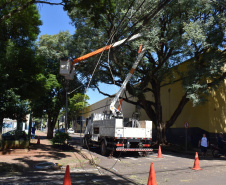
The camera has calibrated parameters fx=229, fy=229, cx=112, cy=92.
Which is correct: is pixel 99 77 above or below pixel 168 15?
below

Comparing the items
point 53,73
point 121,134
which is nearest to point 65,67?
point 121,134

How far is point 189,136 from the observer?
21.2 metres

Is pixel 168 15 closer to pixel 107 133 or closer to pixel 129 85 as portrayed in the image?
pixel 129 85

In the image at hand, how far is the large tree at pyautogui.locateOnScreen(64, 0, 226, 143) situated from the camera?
49.2 ft

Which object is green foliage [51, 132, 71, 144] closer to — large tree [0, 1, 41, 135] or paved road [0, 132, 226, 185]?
large tree [0, 1, 41, 135]

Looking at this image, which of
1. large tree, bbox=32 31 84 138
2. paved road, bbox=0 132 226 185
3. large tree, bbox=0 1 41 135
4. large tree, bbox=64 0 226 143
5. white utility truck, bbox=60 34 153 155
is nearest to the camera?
paved road, bbox=0 132 226 185

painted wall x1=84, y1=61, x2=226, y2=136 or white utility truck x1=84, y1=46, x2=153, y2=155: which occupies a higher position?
painted wall x1=84, y1=61, x2=226, y2=136

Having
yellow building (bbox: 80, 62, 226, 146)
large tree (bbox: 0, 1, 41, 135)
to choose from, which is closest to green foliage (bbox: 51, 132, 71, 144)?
large tree (bbox: 0, 1, 41, 135)

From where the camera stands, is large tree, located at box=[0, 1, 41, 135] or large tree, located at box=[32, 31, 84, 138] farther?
large tree, located at box=[32, 31, 84, 138]

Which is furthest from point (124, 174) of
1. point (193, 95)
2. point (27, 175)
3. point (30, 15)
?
point (30, 15)

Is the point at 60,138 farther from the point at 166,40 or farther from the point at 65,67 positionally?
the point at 166,40

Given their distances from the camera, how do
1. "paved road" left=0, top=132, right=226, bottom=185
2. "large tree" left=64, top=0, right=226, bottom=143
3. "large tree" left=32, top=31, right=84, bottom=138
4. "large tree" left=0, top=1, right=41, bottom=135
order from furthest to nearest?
1. "large tree" left=32, top=31, right=84, bottom=138
2. "large tree" left=64, top=0, right=226, bottom=143
3. "large tree" left=0, top=1, right=41, bottom=135
4. "paved road" left=0, top=132, right=226, bottom=185

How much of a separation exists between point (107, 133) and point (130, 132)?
5.00 ft

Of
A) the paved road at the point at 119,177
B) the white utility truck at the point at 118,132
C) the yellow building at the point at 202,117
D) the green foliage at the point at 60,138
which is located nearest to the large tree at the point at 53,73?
the yellow building at the point at 202,117
